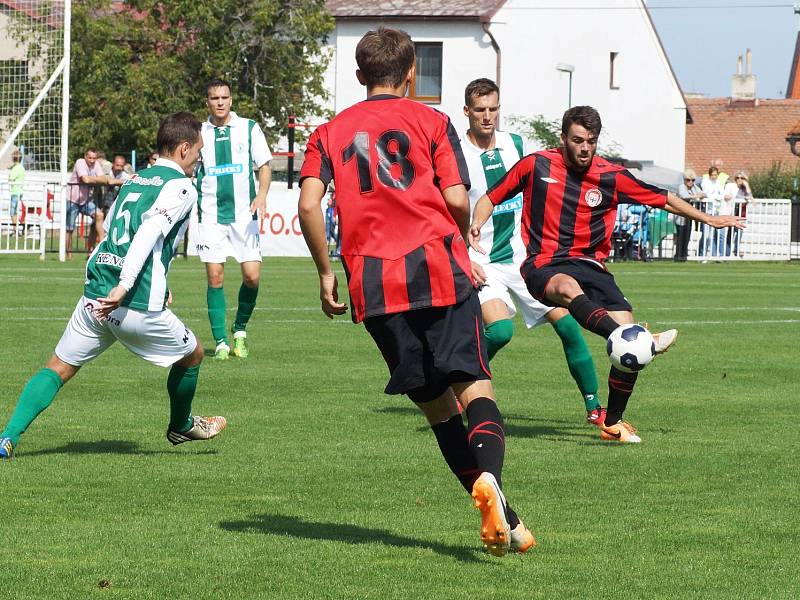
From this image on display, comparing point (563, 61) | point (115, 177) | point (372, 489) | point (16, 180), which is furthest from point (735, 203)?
point (372, 489)

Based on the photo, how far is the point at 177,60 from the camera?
4569 centimetres

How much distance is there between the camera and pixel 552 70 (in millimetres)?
54375

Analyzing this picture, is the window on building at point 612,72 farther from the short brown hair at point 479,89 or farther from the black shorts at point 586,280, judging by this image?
the black shorts at point 586,280

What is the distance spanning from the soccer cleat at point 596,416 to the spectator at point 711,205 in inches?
888

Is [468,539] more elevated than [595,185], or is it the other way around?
[595,185]

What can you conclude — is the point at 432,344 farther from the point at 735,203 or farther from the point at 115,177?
the point at 735,203

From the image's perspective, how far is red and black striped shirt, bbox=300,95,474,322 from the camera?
5.34 meters

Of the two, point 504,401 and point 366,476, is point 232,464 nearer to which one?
point 366,476

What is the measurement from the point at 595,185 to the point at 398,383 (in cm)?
334

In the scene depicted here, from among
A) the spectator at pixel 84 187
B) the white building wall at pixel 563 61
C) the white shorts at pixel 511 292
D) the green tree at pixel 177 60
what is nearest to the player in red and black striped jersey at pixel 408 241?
the white shorts at pixel 511 292

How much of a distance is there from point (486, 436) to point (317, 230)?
954mm

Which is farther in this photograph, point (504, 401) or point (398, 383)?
point (504, 401)

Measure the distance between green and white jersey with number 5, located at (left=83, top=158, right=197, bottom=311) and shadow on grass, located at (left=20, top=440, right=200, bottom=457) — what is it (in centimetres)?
86

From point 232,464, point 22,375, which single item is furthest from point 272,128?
point 232,464
